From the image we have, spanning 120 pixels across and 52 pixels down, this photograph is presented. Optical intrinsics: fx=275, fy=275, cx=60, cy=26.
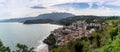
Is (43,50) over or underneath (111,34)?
underneath

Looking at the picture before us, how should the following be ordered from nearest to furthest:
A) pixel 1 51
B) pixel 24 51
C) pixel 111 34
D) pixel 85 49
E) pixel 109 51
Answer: pixel 109 51 < pixel 111 34 < pixel 85 49 < pixel 1 51 < pixel 24 51

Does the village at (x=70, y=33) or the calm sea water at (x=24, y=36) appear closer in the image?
the village at (x=70, y=33)

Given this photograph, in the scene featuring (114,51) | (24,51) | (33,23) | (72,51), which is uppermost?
(114,51)

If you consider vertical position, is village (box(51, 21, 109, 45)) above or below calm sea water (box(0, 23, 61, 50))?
above

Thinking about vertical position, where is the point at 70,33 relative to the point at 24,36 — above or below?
above

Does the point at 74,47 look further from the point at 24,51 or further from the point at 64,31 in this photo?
the point at 64,31

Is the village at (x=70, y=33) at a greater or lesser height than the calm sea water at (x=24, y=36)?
greater

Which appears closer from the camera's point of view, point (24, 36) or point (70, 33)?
point (70, 33)

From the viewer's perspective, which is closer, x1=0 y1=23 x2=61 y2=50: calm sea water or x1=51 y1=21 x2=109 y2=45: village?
x1=51 y1=21 x2=109 y2=45: village

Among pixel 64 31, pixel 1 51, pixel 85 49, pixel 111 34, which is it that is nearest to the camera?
pixel 111 34

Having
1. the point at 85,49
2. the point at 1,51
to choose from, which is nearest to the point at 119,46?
the point at 85,49

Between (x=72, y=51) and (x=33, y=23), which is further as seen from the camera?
(x=33, y=23)
